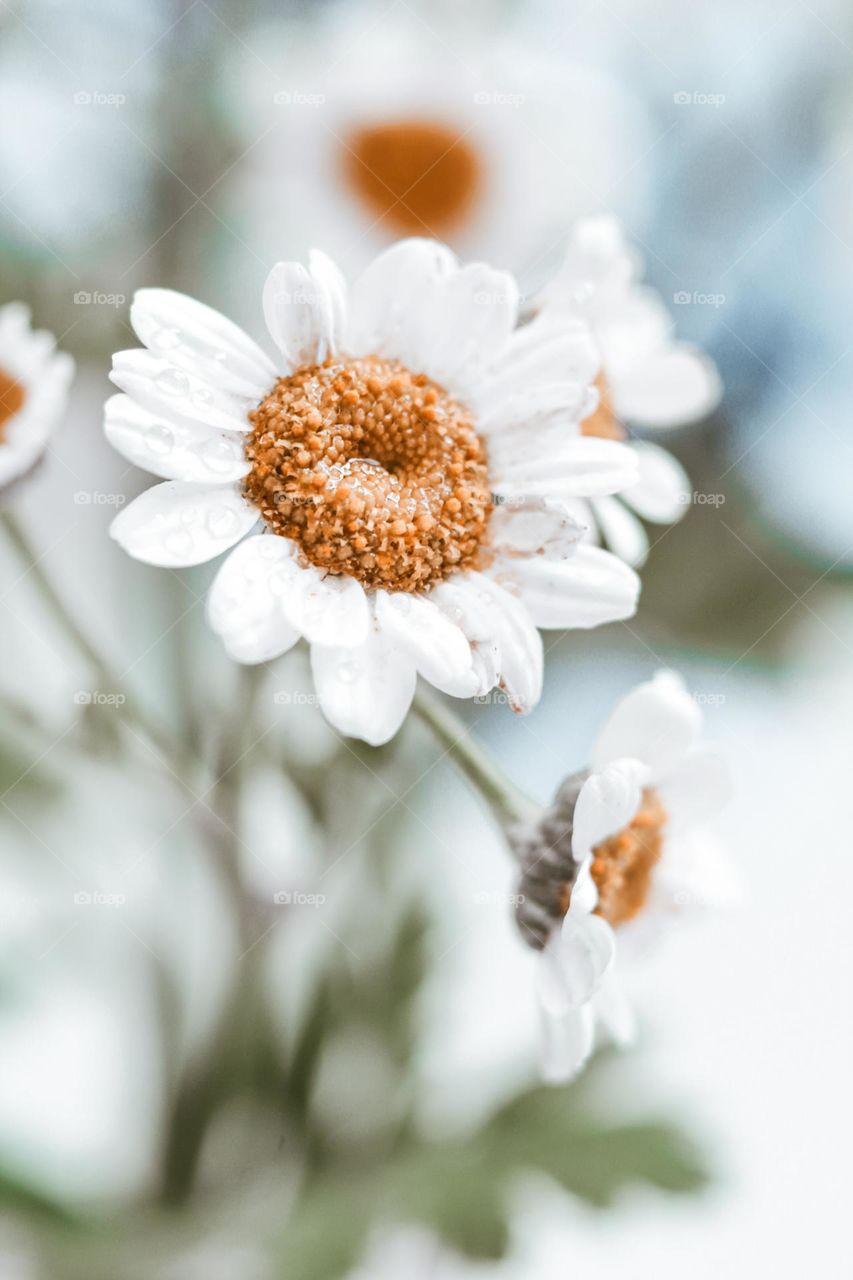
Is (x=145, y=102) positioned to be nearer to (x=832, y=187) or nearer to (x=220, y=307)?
(x=220, y=307)

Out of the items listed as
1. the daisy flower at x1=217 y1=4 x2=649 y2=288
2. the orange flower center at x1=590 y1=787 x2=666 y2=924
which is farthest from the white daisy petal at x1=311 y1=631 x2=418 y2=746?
the daisy flower at x1=217 y1=4 x2=649 y2=288

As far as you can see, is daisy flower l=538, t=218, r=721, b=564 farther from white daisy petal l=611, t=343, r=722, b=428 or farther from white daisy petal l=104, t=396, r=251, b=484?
white daisy petal l=104, t=396, r=251, b=484

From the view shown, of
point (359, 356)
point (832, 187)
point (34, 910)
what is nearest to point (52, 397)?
point (359, 356)

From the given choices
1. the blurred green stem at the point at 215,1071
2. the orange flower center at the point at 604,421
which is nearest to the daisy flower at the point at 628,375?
the orange flower center at the point at 604,421

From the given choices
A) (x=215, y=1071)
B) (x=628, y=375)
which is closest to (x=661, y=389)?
(x=628, y=375)

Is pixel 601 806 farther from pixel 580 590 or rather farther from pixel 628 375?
pixel 628 375

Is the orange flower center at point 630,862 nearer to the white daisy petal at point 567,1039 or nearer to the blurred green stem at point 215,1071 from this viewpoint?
the white daisy petal at point 567,1039
